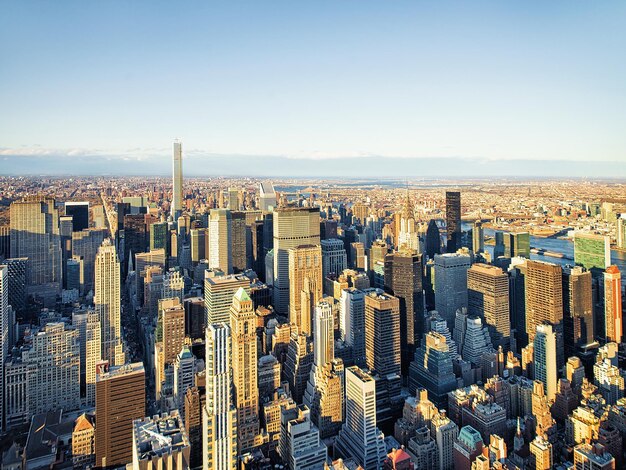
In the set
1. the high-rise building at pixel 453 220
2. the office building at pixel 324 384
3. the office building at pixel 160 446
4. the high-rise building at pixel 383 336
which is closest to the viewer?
the office building at pixel 160 446

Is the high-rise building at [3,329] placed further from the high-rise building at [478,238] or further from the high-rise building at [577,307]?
the high-rise building at [478,238]

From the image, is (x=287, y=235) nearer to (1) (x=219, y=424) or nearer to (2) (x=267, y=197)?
(2) (x=267, y=197)

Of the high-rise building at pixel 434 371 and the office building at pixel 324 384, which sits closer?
the office building at pixel 324 384

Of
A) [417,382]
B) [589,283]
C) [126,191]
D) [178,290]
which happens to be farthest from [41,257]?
[589,283]

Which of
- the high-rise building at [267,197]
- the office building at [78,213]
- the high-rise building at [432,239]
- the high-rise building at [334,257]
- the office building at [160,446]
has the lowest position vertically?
the office building at [160,446]

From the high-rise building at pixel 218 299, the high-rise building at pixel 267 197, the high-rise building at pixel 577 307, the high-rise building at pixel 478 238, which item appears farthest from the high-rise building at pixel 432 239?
the high-rise building at pixel 218 299

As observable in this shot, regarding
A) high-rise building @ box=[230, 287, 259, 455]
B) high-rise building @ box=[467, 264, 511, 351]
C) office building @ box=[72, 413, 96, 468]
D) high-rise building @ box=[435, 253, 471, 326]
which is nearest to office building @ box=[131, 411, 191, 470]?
high-rise building @ box=[230, 287, 259, 455]

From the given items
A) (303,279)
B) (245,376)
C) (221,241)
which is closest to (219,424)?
(245,376)

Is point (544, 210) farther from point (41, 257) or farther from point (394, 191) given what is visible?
point (41, 257)
